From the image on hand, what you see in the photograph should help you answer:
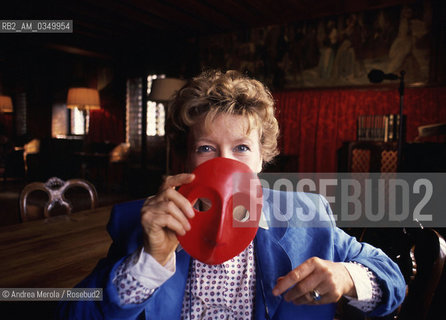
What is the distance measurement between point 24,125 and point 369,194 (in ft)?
40.4

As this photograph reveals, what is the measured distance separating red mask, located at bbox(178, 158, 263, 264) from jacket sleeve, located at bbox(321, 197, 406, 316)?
0.45 metres

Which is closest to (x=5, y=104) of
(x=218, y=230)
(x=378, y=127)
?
(x=378, y=127)

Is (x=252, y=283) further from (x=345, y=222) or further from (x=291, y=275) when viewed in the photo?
(x=345, y=222)

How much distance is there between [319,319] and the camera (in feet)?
3.04

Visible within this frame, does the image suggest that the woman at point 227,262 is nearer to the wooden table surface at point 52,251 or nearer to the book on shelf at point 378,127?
the wooden table surface at point 52,251

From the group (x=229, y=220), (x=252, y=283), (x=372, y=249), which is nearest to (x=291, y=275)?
(x=229, y=220)

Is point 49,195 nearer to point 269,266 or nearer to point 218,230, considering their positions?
point 269,266

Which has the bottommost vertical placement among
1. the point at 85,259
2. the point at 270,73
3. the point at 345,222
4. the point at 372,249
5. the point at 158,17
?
the point at 345,222

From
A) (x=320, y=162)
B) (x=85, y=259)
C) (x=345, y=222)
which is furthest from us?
(x=320, y=162)

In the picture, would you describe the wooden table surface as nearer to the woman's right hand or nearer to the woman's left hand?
the woman's right hand

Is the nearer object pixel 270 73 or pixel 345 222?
pixel 345 222

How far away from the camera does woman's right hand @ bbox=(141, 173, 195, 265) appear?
25.5 inches

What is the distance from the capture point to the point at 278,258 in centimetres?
98

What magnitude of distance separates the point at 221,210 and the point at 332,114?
18.7ft
